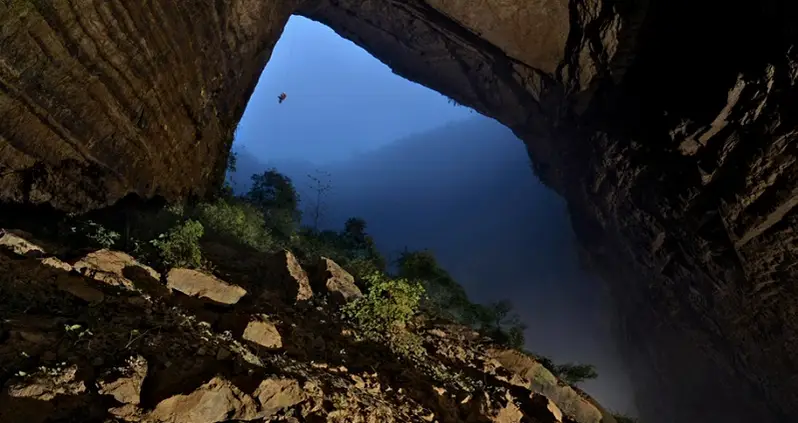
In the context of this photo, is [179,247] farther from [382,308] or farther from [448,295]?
[448,295]

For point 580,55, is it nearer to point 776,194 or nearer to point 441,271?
point 776,194

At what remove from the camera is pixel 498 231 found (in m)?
47.6

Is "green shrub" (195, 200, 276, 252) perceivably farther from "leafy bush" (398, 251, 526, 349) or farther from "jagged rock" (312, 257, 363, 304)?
"leafy bush" (398, 251, 526, 349)

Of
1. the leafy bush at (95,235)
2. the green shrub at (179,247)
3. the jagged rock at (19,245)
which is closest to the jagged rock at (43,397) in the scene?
the jagged rock at (19,245)

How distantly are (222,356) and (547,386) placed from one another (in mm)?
6056

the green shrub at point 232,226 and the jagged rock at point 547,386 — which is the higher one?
the green shrub at point 232,226

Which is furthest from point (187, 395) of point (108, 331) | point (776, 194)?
point (776, 194)

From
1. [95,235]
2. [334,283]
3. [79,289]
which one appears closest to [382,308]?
[334,283]

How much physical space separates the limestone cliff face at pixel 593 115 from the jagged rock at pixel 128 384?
5.18 metres

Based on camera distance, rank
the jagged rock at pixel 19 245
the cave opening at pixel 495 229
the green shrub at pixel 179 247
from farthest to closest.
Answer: the cave opening at pixel 495 229 → the green shrub at pixel 179 247 → the jagged rock at pixel 19 245

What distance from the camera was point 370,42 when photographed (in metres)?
24.2

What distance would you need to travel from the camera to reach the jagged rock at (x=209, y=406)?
407 centimetres

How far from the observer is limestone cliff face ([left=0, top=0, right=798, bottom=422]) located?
26.8 ft

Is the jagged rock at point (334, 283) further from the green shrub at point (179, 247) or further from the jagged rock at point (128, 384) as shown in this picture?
the jagged rock at point (128, 384)
